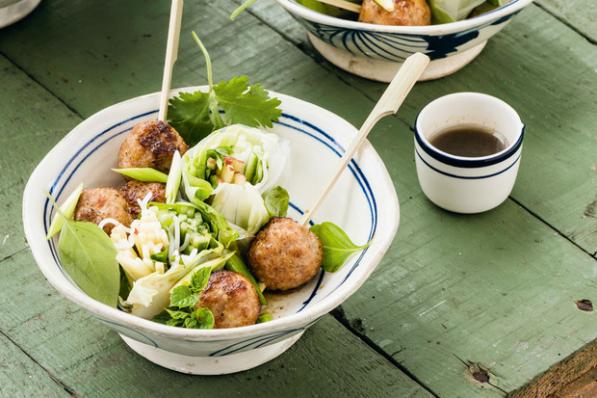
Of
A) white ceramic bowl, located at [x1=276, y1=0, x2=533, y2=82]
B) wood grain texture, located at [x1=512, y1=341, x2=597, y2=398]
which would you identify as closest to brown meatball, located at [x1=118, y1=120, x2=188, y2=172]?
white ceramic bowl, located at [x1=276, y1=0, x2=533, y2=82]

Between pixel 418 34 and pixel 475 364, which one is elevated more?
pixel 418 34

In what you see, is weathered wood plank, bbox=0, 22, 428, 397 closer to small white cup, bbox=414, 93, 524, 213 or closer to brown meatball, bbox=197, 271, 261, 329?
brown meatball, bbox=197, 271, 261, 329

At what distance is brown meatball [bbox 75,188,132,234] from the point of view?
5.68 feet

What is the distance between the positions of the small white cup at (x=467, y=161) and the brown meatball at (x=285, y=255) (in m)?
0.35

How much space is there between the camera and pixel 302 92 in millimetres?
2303

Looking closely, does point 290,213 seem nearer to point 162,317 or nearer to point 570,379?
point 162,317

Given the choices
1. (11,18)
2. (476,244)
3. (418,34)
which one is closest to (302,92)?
(418,34)

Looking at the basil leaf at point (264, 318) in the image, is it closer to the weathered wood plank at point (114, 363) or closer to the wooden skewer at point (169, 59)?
the weathered wood plank at point (114, 363)

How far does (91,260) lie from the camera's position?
64.5 inches

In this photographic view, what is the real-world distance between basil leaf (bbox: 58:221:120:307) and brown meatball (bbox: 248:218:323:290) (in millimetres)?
243

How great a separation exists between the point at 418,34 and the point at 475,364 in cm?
67

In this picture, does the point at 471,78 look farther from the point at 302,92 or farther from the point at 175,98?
the point at 175,98

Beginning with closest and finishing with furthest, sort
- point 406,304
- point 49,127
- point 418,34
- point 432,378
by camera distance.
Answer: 1. point 432,378
2. point 406,304
3. point 418,34
4. point 49,127

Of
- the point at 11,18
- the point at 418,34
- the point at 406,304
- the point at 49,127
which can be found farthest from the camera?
the point at 11,18
